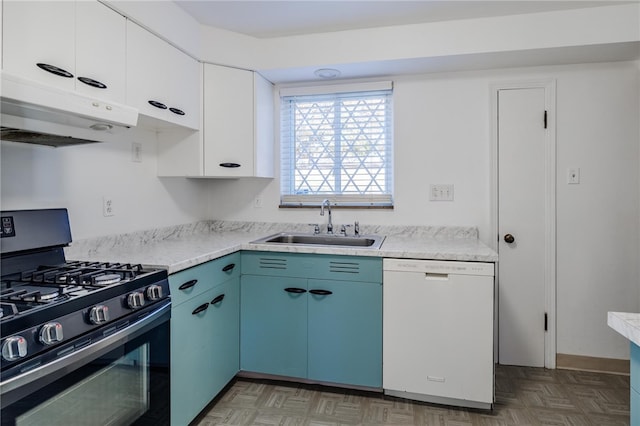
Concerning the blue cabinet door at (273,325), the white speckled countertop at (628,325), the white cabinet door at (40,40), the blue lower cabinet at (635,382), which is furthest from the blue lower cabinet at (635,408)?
A: the white cabinet door at (40,40)

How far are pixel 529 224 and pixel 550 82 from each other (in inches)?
37.0

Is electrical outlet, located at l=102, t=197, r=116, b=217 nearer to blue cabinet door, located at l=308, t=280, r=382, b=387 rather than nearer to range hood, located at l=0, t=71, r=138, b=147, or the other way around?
range hood, located at l=0, t=71, r=138, b=147

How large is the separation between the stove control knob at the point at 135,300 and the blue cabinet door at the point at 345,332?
0.97 meters

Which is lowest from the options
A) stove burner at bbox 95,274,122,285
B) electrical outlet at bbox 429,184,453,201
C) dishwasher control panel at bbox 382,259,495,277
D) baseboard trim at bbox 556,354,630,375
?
baseboard trim at bbox 556,354,630,375

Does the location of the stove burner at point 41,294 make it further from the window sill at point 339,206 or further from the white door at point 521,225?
the white door at point 521,225

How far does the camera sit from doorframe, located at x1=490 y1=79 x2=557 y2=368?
94.7 inches

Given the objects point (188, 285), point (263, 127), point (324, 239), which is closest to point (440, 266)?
point (324, 239)

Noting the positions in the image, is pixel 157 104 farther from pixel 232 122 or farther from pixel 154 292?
pixel 154 292

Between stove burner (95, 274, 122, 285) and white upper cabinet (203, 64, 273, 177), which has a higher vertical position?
white upper cabinet (203, 64, 273, 177)

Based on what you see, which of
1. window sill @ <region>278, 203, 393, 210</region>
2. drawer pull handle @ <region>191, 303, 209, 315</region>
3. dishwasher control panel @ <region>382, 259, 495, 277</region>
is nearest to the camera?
drawer pull handle @ <region>191, 303, 209, 315</region>

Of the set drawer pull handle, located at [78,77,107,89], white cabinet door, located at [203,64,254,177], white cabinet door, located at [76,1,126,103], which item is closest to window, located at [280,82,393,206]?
white cabinet door, located at [203,64,254,177]

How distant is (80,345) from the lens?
1138mm

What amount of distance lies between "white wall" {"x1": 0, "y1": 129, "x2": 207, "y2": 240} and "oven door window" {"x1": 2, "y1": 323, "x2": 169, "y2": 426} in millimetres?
791

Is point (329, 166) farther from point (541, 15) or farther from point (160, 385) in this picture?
point (160, 385)
